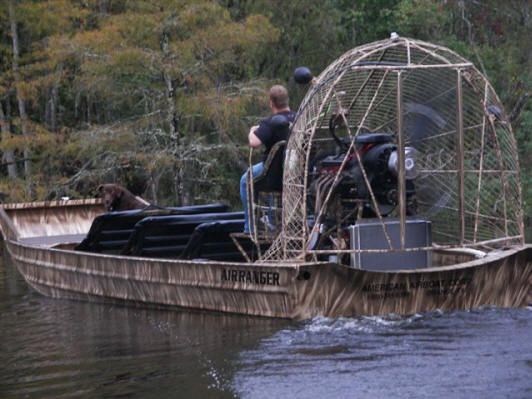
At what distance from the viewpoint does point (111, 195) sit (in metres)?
17.1

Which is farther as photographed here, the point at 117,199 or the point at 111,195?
the point at 117,199

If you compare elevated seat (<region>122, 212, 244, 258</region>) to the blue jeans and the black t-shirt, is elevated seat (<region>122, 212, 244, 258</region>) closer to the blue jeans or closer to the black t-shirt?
the blue jeans

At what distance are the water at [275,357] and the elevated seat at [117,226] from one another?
2.42 m

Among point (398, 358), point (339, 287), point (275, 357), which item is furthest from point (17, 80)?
point (398, 358)

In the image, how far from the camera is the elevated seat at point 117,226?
50.6 feet

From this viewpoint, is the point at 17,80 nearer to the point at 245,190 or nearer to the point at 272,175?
the point at 245,190

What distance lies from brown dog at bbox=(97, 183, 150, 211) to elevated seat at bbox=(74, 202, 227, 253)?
1.30m

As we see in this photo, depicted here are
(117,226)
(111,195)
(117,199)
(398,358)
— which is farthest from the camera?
(117,199)

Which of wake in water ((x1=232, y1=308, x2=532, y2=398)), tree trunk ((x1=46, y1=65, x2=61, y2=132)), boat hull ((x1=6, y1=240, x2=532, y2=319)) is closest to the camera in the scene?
wake in water ((x1=232, y1=308, x2=532, y2=398))

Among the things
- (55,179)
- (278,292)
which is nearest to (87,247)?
(278,292)

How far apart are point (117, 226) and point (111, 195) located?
1.40 m

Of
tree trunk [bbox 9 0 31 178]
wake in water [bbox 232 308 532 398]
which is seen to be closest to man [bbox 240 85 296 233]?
wake in water [bbox 232 308 532 398]

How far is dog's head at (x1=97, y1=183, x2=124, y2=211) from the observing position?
17106mm

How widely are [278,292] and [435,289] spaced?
1586 millimetres
